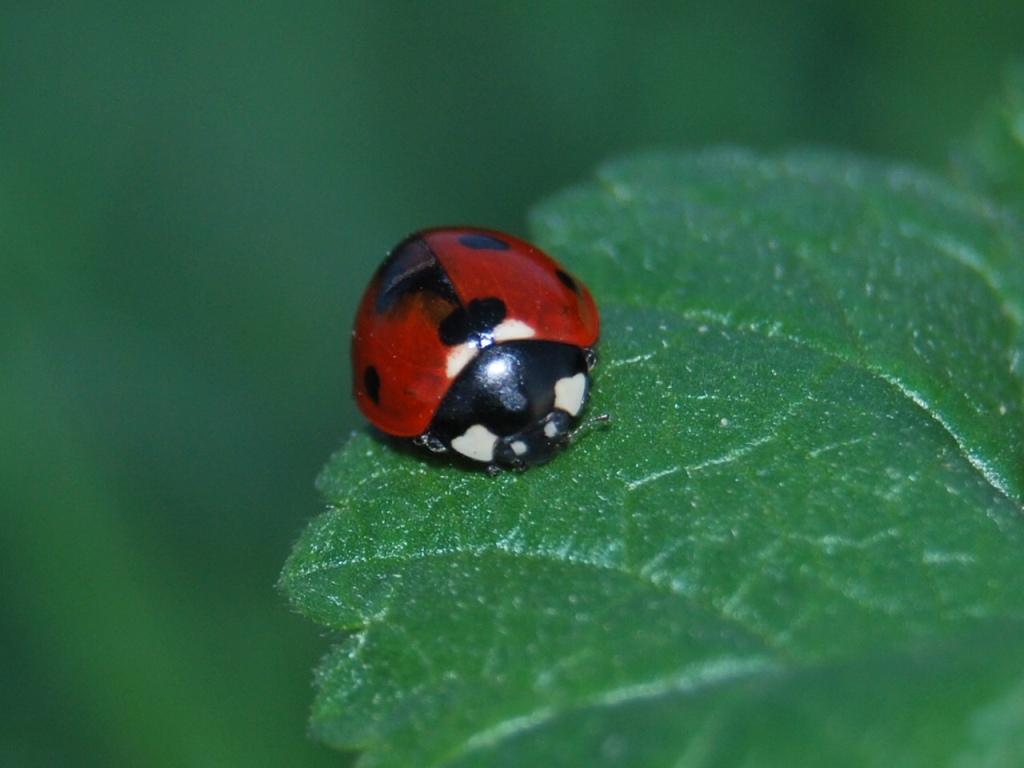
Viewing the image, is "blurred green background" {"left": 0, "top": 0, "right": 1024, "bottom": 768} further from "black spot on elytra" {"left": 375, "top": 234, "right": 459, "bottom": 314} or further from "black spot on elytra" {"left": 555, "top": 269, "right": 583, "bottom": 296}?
"black spot on elytra" {"left": 555, "top": 269, "right": 583, "bottom": 296}

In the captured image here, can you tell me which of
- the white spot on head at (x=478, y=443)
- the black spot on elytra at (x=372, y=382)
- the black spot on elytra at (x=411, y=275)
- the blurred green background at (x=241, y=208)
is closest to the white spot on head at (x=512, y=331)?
the black spot on elytra at (x=411, y=275)

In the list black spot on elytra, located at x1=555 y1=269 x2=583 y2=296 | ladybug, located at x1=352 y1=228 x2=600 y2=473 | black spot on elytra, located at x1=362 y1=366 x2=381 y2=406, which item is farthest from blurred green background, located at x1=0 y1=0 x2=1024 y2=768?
black spot on elytra, located at x1=555 y1=269 x2=583 y2=296

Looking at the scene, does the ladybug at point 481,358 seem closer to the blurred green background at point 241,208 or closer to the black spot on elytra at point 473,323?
the black spot on elytra at point 473,323

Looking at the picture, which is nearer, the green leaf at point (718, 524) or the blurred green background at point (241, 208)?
the green leaf at point (718, 524)

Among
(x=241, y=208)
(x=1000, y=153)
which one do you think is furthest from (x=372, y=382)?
(x=241, y=208)

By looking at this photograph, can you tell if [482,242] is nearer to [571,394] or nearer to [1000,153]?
[571,394]
